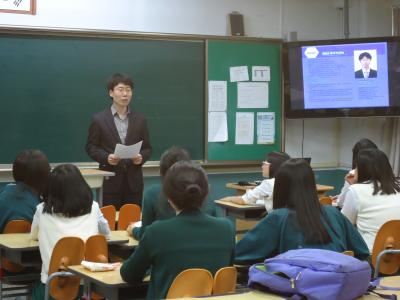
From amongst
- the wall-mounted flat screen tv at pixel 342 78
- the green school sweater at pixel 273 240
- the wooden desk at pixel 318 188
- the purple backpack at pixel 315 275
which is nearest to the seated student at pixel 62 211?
the green school sweater at pixel 273 240

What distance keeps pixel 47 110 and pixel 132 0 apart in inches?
57.2

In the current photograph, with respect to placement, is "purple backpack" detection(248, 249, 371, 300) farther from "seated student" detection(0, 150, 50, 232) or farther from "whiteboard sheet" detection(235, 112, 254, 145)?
"whiteboard sheet" detection(235, 112, 254, 145)

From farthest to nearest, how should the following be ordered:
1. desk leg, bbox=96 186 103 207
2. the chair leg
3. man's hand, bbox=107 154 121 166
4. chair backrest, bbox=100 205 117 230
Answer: desk leg, bbox=96 186 103 207, man's hand, bbox=107 154 121 166, chair backrest, bbox=100 205 117 230, the chair leg

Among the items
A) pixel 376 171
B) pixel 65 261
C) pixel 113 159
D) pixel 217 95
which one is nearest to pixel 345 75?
pixel 217 95

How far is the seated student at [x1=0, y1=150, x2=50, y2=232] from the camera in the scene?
428cm

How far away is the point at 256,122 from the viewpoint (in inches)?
309

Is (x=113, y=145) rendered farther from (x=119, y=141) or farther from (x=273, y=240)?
(x=273, y=240)

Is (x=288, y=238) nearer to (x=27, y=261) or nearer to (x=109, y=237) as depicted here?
(x=109, y=237)

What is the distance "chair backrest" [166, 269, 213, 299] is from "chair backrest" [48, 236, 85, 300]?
2.93 feet

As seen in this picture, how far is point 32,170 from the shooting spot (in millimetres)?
4273

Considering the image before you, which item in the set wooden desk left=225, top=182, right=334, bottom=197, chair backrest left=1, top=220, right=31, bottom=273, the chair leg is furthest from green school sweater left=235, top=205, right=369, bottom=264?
wooden desk left=225, top=182, right=334, bottom=197

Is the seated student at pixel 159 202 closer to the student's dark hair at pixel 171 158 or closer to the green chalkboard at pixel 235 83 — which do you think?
the student's dark hair at pixel 171 158

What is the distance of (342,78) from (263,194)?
2609 mm

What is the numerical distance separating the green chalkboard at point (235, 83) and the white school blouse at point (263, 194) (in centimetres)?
212
